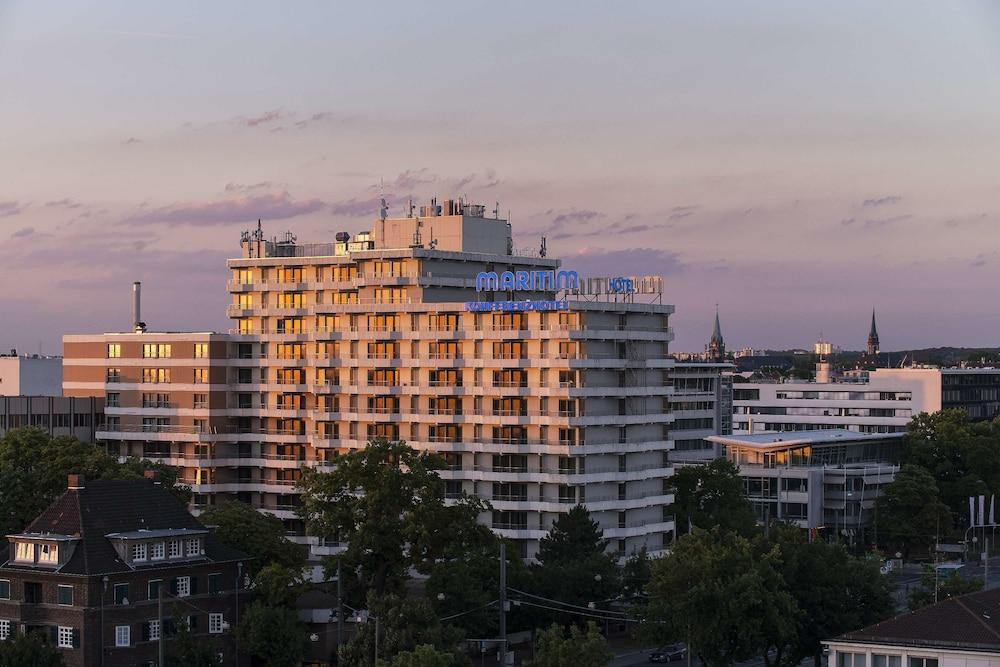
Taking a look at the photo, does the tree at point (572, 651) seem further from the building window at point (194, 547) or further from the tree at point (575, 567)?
the building window at point (194, 547)

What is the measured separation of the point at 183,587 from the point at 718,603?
4044cm

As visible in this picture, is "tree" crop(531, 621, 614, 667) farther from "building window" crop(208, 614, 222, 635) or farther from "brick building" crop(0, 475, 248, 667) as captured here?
"building window" crop(208, 614, 222, 635)

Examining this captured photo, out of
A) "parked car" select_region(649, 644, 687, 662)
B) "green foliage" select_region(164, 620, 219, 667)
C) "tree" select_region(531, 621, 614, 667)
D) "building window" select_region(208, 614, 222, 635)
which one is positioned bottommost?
"parked car" select_region(649, 644, 687, 662)

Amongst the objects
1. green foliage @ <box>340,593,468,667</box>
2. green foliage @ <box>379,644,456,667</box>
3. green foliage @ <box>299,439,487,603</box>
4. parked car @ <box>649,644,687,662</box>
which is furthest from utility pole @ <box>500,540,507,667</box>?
green foliage @ <box>379,644,456,667</box>

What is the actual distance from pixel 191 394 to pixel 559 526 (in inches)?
2442

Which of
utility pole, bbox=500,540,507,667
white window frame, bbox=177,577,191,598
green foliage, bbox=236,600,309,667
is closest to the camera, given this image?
green foliage, bbox=236,600,309,667

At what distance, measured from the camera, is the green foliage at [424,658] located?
4031 inches

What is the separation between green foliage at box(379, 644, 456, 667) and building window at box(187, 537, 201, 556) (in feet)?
92.6

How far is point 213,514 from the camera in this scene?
449 feet

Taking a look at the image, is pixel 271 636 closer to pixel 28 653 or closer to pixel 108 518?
pixel 108 518

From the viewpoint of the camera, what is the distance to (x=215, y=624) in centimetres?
12606

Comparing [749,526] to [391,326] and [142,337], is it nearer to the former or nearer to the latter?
[391,326]

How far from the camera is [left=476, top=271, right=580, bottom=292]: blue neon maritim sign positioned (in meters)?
167

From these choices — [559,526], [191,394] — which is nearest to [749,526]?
[559,526]
